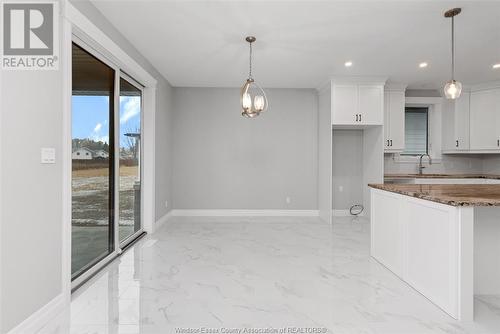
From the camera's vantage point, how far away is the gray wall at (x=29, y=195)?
64.9 inches

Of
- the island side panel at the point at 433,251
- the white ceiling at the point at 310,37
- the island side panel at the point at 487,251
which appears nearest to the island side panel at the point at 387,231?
the island side panel at the point at 433,251

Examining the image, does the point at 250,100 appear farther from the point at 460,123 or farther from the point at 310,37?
the point at 460,123

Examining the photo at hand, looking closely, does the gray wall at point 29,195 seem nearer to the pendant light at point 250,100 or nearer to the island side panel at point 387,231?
the pendant light at point 250,100

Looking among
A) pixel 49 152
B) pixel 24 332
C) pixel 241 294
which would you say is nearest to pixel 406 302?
pixel 241 294

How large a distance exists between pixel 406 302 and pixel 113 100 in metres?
3.80

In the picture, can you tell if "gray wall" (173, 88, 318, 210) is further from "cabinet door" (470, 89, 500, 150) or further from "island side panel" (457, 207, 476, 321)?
"island side panel" (457, 207, 476, 321)

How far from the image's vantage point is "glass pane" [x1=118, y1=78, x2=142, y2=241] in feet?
12.0

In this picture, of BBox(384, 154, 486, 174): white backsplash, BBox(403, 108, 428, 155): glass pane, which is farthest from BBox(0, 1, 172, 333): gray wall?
BBox(403, 108, 428, 155): glass pane

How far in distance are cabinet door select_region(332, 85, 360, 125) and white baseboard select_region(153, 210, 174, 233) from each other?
12.1ft

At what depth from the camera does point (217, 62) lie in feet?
13.7

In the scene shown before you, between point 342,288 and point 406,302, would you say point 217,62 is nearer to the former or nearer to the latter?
point 342,288

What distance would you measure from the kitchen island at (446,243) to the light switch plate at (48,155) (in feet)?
9.88

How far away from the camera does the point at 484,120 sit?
5242 millimetres

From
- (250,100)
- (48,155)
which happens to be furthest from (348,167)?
(48,155)
